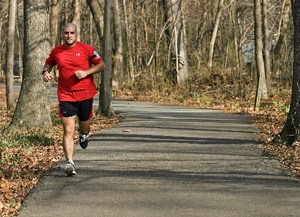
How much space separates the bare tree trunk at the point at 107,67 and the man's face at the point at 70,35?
371 inches

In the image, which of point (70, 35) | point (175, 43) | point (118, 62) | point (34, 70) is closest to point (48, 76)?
point (70, 35)

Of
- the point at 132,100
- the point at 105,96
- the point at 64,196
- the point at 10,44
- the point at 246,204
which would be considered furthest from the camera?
the point at 132,100

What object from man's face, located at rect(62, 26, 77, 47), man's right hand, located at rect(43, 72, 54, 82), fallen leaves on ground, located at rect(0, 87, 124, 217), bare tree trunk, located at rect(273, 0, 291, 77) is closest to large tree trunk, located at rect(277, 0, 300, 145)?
fallen leaves on ground, located at rect(0, 87, 124, 217)

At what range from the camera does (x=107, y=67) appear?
17875 mm

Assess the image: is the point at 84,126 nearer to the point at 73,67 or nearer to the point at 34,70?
the point at 73,67

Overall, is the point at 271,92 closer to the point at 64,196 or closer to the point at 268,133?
the point at 268,133

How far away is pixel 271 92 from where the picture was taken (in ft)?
94.8

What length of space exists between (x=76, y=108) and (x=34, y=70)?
589 centimetres

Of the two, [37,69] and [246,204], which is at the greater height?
[37,69]

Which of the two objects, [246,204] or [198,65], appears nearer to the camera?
[246,204]

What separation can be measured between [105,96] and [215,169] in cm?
944

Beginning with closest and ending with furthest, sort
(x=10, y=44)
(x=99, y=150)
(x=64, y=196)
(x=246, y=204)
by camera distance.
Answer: (x=246, y=204)
(x=64, y=196)
(x=99, y=150)
(x=10, y=44)

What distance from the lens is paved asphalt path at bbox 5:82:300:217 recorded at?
21.1 feet

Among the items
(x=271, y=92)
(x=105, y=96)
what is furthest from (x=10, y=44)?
(x=271, y=92)
